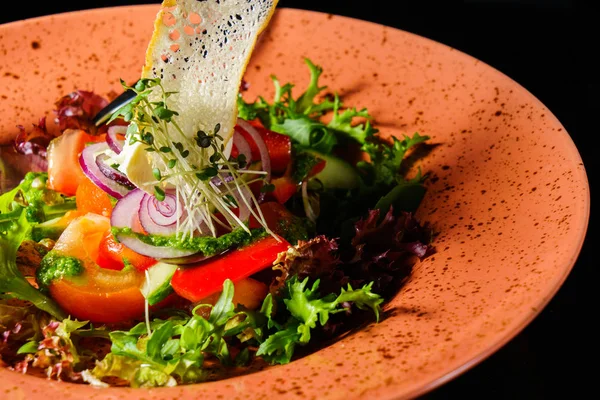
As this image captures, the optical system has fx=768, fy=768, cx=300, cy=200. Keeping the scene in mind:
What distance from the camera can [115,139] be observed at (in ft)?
8.74

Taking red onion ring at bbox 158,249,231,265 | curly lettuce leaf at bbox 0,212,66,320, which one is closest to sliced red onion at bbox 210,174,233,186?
red onion ring at bbox 158,249,231,265

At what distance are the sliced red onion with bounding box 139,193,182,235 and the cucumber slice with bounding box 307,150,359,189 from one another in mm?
736

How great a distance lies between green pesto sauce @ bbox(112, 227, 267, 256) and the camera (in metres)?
2.37

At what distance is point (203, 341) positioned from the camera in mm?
2176

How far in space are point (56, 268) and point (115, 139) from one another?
511mm

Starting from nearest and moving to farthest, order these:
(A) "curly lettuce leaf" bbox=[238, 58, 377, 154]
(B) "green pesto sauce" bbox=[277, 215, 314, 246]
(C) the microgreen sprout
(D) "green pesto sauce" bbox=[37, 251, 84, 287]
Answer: (C) the microgreen sprout < (D) "green pesto sauce" bbox=[37, 251, 84, 287] < (B) "green pesto sauce" bbox=[277, 215, 314, 246] < (A) "curly lettuce leaf" bbox=[238, 58, 377, 154]

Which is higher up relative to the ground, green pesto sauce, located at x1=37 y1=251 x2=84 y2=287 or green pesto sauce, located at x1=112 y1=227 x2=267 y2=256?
green pesto sauce, located at x1=112 y1=227 x2=267 y2=256

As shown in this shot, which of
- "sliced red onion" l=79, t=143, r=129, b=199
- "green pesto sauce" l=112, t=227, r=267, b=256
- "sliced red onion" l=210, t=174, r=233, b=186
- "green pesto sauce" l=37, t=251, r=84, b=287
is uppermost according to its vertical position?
"sliced red onion" l=210, t=174, r=233, b=186

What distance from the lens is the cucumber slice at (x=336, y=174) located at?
9.87 ft

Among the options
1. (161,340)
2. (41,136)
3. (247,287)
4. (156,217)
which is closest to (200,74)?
(156,217)

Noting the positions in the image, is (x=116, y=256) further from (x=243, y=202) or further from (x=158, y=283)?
(x=243, y=202)

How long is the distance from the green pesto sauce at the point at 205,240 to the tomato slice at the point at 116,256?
60 millimetres

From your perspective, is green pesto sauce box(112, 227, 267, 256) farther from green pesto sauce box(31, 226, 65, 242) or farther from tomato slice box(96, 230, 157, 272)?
green pesto sauce box(31, 226, 65, 242)

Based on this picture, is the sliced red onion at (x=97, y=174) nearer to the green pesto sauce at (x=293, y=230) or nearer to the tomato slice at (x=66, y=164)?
the tomato slice at (x=66, y=164)
